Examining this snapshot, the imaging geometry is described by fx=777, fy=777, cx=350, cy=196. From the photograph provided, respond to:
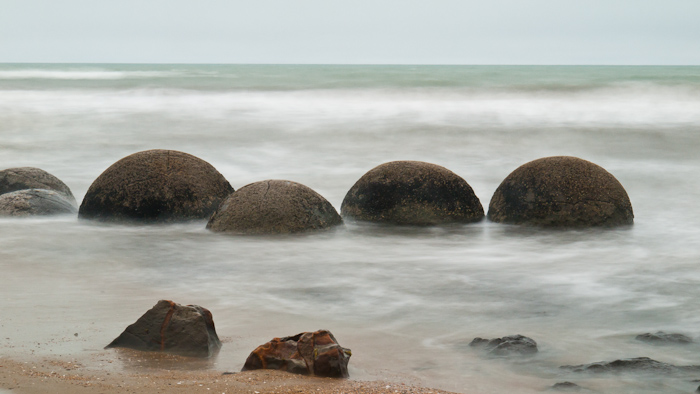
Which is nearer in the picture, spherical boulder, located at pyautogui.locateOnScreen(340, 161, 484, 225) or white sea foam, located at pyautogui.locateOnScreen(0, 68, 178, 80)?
spherical boulder, located at pyautogui.locateOnScreen(340, 161, 484, 225)

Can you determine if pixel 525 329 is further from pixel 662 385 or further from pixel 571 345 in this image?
pixel 662 385

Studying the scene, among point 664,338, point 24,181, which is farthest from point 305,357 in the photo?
point 24,181

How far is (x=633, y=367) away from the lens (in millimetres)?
4250

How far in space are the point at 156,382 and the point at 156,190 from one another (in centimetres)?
491

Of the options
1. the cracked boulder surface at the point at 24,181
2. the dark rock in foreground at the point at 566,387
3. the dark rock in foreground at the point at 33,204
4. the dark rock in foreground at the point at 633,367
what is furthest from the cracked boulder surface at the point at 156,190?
the dark rock in foreground at the point at 566,387

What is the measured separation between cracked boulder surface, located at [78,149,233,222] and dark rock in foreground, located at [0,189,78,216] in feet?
2.58

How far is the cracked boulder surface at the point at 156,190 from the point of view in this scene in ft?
27.4

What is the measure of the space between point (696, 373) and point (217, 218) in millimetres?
5082

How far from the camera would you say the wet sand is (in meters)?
3.60

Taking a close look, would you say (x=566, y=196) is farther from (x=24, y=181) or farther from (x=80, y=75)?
(x=80, y=75)

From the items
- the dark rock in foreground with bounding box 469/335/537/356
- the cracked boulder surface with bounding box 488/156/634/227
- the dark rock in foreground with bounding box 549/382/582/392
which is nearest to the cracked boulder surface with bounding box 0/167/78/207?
the cracked boulder surface with bounding box 488/156/634/227

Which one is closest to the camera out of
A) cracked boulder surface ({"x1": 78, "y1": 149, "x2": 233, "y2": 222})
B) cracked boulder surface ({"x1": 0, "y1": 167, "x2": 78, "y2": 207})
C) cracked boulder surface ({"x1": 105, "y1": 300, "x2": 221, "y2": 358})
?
cracked boulder surface ({"x1": 105, "y1": 300, "x2": 221, "y2": 358})

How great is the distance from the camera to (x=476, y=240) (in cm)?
806

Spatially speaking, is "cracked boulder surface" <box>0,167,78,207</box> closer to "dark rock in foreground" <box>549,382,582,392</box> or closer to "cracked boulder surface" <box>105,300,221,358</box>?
"cracked boulder surface" <box>105,300,221,358</box>
